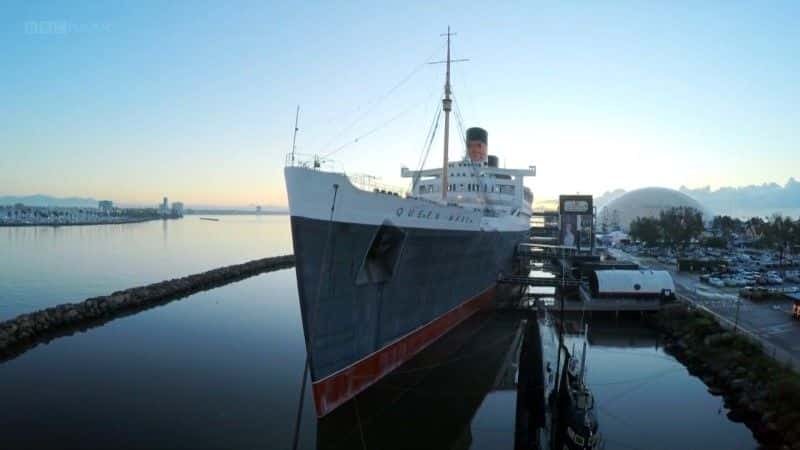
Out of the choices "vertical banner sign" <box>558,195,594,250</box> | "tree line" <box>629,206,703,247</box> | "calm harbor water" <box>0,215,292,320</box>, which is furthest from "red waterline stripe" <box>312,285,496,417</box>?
"tree line" <box>629,206,703,247</box>

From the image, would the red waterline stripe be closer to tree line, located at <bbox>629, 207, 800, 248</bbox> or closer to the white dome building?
tree line, located at <bbox>629, 207, 800, 248</bbox>

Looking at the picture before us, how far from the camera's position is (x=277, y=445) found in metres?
8.83

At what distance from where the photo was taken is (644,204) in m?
111

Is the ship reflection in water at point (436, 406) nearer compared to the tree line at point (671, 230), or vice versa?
the ship reflection in water at point (436, 406)

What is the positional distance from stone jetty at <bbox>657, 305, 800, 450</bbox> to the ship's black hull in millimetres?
8436

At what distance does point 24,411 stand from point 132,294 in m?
13.4

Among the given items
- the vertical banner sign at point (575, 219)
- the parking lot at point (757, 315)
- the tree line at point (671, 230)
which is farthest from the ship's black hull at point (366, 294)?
the tree line at point (671, 230)

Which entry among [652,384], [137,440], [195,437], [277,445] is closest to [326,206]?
[277,445]

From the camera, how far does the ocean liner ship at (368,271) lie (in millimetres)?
8609

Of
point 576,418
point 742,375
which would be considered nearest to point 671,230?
point 742,375

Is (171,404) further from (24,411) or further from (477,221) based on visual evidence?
(477,221)

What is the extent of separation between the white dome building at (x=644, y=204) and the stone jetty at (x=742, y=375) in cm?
9762

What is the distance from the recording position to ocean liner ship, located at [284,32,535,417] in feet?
28.2

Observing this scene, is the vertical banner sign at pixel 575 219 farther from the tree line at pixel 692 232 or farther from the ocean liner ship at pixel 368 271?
the ocean liner ship at pixel 368 271
